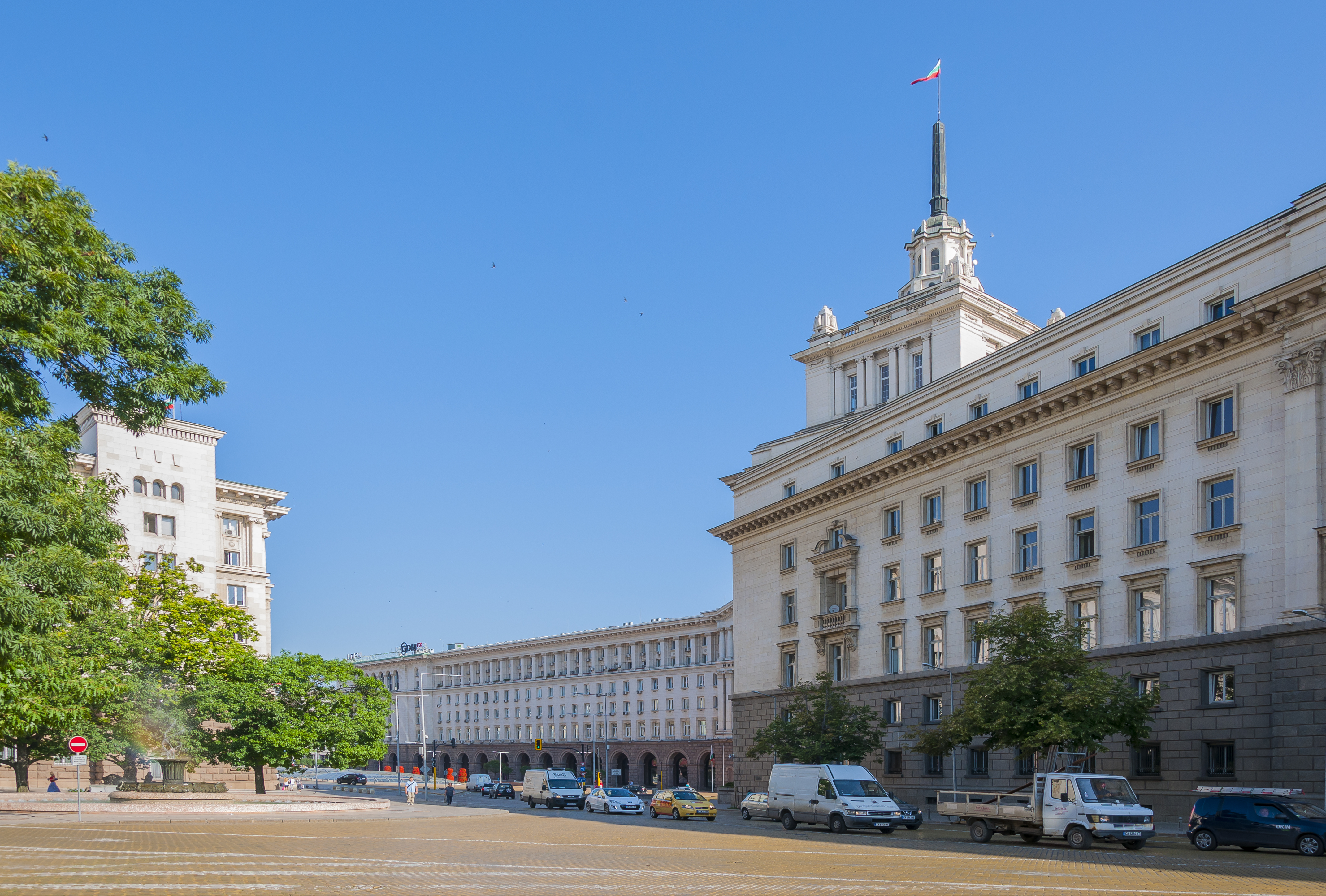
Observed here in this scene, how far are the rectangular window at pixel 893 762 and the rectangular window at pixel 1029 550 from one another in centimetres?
1184

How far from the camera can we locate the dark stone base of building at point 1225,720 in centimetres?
3644

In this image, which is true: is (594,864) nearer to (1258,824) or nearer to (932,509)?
(1258,824)

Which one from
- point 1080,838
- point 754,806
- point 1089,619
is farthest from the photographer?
point 754,806

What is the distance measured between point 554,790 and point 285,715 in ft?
56.9

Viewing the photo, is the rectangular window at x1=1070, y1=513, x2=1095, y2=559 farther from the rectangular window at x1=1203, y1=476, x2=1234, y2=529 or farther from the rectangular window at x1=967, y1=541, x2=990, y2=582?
the rectangular window at x1=1203, y1=476, x2=1234, y2=529

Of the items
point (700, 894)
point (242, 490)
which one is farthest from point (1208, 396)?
point (242, 490)

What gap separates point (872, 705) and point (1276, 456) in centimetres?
2495

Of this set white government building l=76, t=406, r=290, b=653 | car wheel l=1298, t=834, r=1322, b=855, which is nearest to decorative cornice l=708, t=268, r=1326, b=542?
car wheel l=1298, t=834, r=1322, b=855

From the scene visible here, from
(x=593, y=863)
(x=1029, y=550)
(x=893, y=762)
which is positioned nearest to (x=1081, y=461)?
(x=1029, y=550)

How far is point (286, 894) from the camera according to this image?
18531 millimetres

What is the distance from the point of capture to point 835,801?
41.8m

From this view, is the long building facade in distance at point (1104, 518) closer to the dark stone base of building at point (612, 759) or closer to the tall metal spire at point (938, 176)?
the tall metal spire at point (938, 176)

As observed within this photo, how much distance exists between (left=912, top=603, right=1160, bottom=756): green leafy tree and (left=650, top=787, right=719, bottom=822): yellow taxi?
15169 millimetres

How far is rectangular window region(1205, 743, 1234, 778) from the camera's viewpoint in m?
39.4
